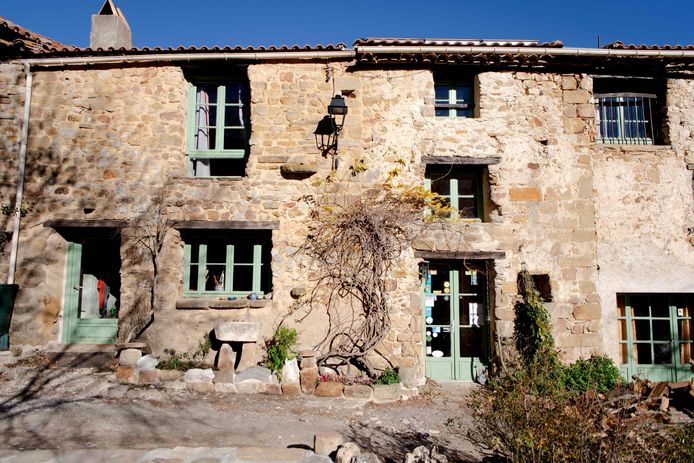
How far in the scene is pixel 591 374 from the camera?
621 centimetres

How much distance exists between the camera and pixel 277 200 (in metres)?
6.73

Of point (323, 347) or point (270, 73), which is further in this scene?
point (270, 73)

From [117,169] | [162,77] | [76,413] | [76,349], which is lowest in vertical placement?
[76,413]

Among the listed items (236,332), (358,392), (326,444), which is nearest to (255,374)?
(236,332)

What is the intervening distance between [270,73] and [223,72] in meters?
0.89

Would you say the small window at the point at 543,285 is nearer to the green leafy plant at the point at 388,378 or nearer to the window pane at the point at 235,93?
the green leafy plant at the point at 388,378

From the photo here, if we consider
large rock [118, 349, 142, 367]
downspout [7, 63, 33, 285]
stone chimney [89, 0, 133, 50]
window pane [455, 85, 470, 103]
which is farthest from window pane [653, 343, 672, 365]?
stone chimney [89, 0, 133, 50]

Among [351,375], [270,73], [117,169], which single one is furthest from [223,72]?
[351,375]

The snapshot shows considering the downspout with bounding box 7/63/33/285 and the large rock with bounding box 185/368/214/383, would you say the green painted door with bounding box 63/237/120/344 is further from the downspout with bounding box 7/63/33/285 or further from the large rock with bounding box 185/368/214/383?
the large rock with bounding box 185/368/214/383

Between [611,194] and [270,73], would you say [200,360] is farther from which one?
[611,194]

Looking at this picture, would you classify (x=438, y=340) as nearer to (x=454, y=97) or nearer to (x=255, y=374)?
(x=255, y=374)

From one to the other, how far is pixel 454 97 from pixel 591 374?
4853 millimetres

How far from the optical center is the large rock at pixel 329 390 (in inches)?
227

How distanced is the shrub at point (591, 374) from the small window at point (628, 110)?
3.69 metres
